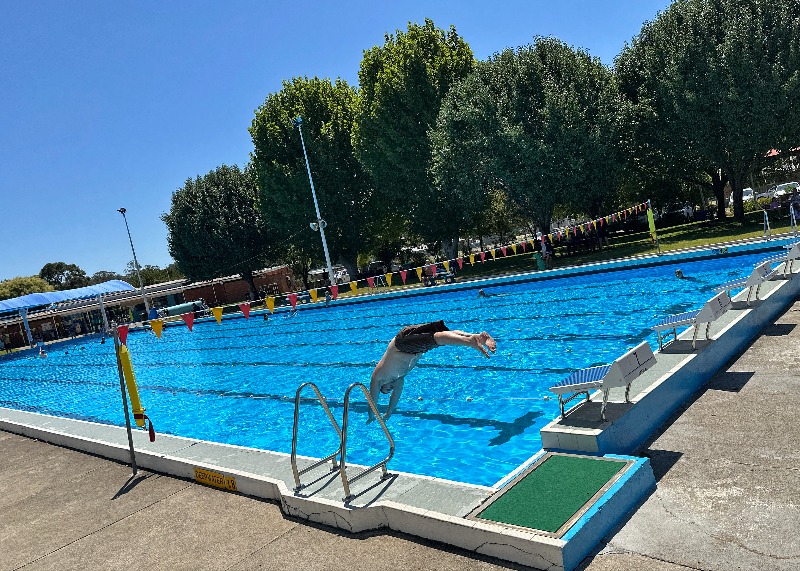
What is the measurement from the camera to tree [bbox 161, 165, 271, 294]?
44.9 metres

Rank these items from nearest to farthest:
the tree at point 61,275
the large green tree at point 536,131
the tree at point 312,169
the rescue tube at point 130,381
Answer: the rescue tube at point 130,381, the large green tree at point 536,131, the tree at point 312,169, the tree at point 61,275

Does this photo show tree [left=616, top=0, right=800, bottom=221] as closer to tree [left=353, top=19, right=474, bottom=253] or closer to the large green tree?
the large green tree

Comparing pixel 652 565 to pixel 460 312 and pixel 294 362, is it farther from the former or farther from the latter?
pixel 460 312

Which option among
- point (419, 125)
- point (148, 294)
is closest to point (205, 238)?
point (148, 294)

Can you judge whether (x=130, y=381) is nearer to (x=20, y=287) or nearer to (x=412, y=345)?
(x=412, y=345)

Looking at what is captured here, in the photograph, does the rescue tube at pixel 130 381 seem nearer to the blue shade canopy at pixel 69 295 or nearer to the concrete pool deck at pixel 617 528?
the concrete pool deck at pixel 617 528

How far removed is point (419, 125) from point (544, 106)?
26.1 feet

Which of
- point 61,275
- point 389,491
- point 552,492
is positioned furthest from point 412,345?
point 61,275

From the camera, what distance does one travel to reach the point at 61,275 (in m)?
107

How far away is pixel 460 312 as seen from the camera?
67.9 feet

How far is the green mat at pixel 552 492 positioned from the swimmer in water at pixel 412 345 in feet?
4.08

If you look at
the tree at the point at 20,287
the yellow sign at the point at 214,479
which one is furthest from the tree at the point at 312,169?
the tree at the point at 20,287

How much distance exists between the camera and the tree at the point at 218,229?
147 feet

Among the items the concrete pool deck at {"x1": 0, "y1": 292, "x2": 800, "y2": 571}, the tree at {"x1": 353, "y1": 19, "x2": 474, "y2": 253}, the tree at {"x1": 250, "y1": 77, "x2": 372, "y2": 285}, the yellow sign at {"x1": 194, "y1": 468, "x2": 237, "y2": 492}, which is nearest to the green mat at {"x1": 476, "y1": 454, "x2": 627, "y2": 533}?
the concrete pool deck at {"x1": 0, "y1": 292, "x2": 800, "y2": 571}
